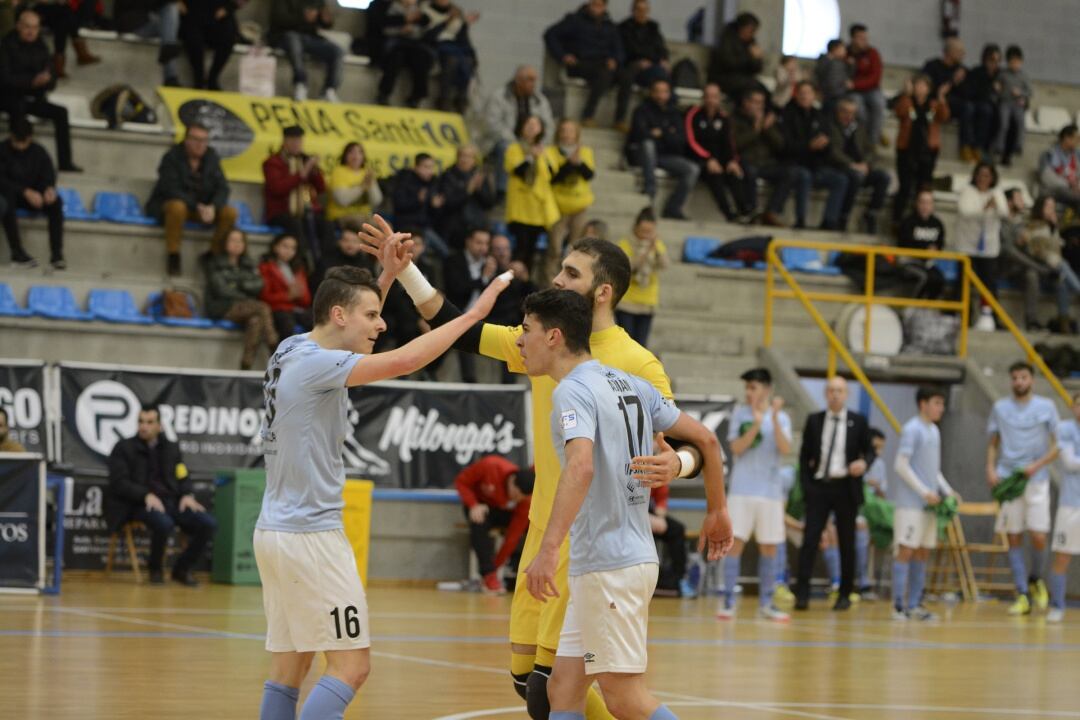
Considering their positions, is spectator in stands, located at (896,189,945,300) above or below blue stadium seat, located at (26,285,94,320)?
above

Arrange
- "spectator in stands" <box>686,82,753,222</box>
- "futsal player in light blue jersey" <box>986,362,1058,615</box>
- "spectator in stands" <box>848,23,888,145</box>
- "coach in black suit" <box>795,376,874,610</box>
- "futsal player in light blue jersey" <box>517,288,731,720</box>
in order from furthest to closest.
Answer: "spectator in stands" <box>848,23,888,145</box>
"spectator in stands" <box>686,82,753,222</box>
"futsal player in light blue jersey" <box>986,362,1058,615</box>
"coach in black suit" <box>795,376,874,610</box>
"futsal player in light blue jersey" <box>517,288,731,720</box>

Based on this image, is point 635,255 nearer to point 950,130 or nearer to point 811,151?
point 811,151

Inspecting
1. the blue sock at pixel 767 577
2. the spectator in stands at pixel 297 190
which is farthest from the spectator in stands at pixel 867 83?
the blue sock at pixel 767 577

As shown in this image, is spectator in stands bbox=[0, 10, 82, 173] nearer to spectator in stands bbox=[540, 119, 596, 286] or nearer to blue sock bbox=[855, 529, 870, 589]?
spectator in stands bbox=[540, 119, 596, 286]

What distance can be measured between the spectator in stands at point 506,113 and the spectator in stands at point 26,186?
539 cm

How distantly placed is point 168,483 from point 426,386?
3045 mm

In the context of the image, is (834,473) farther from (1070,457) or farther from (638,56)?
(638,56)

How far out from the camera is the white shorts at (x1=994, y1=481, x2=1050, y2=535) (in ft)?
56.0

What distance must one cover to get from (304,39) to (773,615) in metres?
10.4

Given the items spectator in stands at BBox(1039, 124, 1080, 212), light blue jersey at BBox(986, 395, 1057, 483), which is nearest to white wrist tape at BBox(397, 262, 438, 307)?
Result: light blue jersey at BBox(986, 395, 1057, 483)

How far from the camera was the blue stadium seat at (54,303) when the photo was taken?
17391mm

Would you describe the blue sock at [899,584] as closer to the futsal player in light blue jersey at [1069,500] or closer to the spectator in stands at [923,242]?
the futsal player in light blue jersey at [1069,500]

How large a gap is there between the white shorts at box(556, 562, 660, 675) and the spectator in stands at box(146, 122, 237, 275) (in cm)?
1341

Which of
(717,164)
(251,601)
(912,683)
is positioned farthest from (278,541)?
(717,164)
